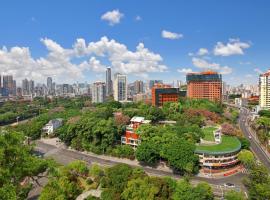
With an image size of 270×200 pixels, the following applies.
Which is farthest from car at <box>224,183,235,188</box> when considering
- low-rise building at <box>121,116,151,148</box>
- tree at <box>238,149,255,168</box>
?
low-rise building at <box>121,116,151,148</box>

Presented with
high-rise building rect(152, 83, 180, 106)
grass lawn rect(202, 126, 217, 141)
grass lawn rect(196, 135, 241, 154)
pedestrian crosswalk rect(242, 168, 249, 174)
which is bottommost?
pedestrian crosswalk rect(242, 168, 249, 174)

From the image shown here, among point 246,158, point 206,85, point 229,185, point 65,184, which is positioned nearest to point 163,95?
point 206,85

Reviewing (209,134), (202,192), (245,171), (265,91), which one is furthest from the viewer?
(265,91)

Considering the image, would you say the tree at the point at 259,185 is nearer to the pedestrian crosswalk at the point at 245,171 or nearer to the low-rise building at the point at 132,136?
the pedestrian crosswalk at the point at 245,171

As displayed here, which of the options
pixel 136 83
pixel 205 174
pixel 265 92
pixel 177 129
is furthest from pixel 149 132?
pixel 136 83

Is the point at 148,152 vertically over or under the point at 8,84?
under

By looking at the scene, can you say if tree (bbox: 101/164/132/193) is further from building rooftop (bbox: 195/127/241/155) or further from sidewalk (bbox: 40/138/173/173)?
building rooftop (bbox: 195/127/241/155)

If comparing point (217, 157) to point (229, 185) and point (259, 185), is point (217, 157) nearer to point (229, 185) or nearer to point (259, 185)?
point (229, 185)
